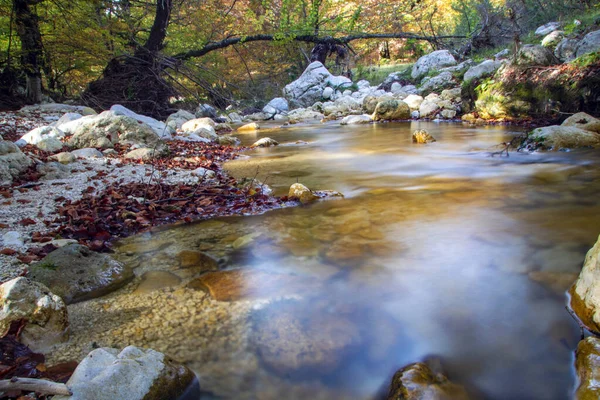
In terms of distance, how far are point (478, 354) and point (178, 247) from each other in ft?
8.23

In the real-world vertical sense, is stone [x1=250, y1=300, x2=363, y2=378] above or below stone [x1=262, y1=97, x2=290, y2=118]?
below

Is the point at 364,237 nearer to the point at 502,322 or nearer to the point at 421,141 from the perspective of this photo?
the point at 502,322

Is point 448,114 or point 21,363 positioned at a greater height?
point 448,114

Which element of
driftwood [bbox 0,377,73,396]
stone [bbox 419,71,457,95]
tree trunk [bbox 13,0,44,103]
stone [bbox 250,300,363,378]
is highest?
tree trunk [bbox 13,0,44,103]

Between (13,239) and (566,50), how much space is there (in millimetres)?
13784

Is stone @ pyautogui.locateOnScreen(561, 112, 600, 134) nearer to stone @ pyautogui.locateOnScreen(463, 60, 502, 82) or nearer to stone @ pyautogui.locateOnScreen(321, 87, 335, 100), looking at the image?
stone @ pyautogui.locateOnScreen(463, 60, 502, 82)

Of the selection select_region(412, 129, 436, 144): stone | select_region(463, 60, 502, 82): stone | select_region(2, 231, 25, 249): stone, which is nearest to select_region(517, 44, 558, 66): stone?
select_region(463, 60, 502, 82): stone

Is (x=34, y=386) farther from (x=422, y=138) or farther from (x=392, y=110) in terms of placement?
(x=392, y=110)

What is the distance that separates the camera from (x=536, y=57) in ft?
34.7

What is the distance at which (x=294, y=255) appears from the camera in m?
3.41

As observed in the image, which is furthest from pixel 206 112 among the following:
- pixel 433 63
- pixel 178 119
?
pixel 433 63

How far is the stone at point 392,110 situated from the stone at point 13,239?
527 inches

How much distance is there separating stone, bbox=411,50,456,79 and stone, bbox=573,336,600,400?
2222cm

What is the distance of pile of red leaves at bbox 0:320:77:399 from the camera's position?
178 cm
